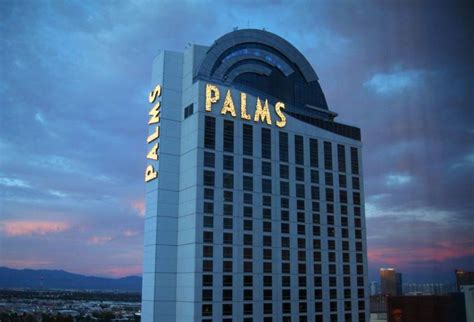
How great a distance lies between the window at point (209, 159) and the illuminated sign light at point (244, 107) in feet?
12.5

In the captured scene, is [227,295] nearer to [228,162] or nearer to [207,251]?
[207,251]

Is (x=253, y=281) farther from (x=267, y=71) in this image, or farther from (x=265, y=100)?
(x=267, y=71)

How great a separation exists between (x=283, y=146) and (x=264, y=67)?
336 inches

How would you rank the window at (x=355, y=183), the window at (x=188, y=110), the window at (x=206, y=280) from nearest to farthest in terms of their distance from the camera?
1. the window at (x=206, y=280)
2. the window at (x=188, y=110)
3. the window at (x=355, y=183)

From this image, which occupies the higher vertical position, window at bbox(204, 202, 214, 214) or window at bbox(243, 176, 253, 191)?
window at bbox(243, 176, 253, 191)

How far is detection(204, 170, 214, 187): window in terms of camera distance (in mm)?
40966

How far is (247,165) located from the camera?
4341cm

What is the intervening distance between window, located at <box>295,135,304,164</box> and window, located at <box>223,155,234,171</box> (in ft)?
24.5

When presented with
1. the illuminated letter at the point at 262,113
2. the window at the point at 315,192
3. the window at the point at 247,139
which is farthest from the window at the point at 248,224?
the illuminated letter at the point at 262,113

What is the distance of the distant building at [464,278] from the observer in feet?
48.7

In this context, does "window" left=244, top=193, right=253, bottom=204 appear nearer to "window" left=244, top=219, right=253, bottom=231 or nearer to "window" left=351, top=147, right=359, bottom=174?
"window" left=244, top=219, right=253, bottom=231

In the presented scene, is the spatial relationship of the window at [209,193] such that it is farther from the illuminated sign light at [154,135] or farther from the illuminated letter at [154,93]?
the illuminated letter at [154,93]

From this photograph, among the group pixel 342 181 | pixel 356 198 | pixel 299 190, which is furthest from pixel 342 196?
pixel 299 190

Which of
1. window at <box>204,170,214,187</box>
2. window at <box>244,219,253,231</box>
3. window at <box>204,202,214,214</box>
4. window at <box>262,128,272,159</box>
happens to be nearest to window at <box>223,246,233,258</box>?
window at <box>244,219,253,231</box>
